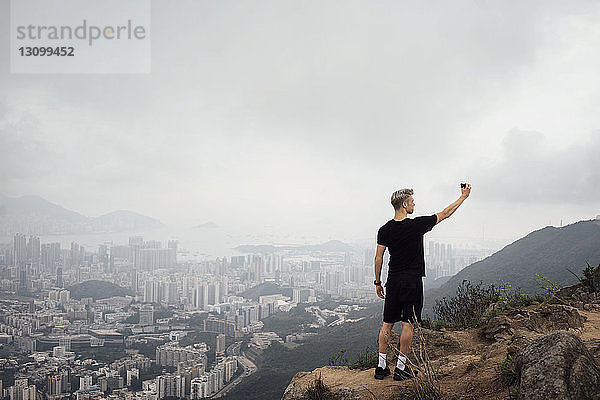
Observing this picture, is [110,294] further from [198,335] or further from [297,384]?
[297,384]

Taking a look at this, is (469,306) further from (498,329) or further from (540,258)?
(540,258)

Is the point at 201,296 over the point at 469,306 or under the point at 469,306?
under

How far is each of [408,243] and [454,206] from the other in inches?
21.6

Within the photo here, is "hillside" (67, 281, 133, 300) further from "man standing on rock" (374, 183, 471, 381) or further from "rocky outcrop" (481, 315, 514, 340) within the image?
"man standing on rock" (374, 183, 471, 381)

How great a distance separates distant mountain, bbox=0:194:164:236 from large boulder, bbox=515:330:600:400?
3433 cm

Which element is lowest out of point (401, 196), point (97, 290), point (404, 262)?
point (97, 290)

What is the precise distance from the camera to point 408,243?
11.8ft

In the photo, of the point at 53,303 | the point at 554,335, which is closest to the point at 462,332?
the point at 554,335

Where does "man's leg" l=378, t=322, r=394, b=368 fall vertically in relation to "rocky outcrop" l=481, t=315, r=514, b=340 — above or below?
above

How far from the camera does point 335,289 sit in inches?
1794

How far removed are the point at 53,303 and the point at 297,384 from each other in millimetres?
32941

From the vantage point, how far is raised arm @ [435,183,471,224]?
3.48 metres

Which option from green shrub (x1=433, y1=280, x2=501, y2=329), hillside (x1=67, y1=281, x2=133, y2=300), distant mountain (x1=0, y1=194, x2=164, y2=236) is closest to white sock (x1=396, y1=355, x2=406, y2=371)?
green shrub (x1=433, y1=280, x2=501, y2=329)

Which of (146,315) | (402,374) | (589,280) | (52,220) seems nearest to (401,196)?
(402,374)
